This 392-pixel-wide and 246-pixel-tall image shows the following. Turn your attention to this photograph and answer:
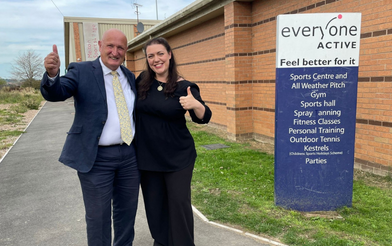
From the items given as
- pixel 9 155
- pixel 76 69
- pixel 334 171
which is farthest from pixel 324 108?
pixel 9 155

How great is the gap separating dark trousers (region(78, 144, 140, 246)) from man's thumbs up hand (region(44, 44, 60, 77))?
67 cm

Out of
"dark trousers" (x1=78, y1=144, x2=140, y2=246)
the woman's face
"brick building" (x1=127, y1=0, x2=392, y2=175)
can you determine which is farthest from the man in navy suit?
"brick building" (x1=127, y1=0, x2=392, y2=175)

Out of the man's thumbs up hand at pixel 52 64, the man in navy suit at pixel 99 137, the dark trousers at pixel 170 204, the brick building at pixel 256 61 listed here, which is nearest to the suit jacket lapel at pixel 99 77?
the man in navy suit at pixel 99 137

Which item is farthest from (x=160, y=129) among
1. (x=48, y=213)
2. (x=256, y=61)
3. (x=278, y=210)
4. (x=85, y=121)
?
(x=256, y=61)

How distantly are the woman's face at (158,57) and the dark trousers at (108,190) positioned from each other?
70cm

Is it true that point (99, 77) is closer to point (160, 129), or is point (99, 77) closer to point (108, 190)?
point (160, 129)

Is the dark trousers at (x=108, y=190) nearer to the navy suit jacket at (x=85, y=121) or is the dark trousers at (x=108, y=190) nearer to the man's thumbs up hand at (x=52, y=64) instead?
the navy suit jacket at (x=85, y=121)

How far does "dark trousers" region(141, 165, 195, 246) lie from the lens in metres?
2.59

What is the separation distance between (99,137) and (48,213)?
93.6 inches

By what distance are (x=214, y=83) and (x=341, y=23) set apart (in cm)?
643

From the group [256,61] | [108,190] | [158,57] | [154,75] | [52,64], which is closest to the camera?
[52,64]

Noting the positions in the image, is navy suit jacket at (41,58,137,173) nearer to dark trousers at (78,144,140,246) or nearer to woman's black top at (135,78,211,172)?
dark trousers at (78,144,140,246)

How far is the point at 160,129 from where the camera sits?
2.48 meters

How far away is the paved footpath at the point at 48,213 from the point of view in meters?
3.16
